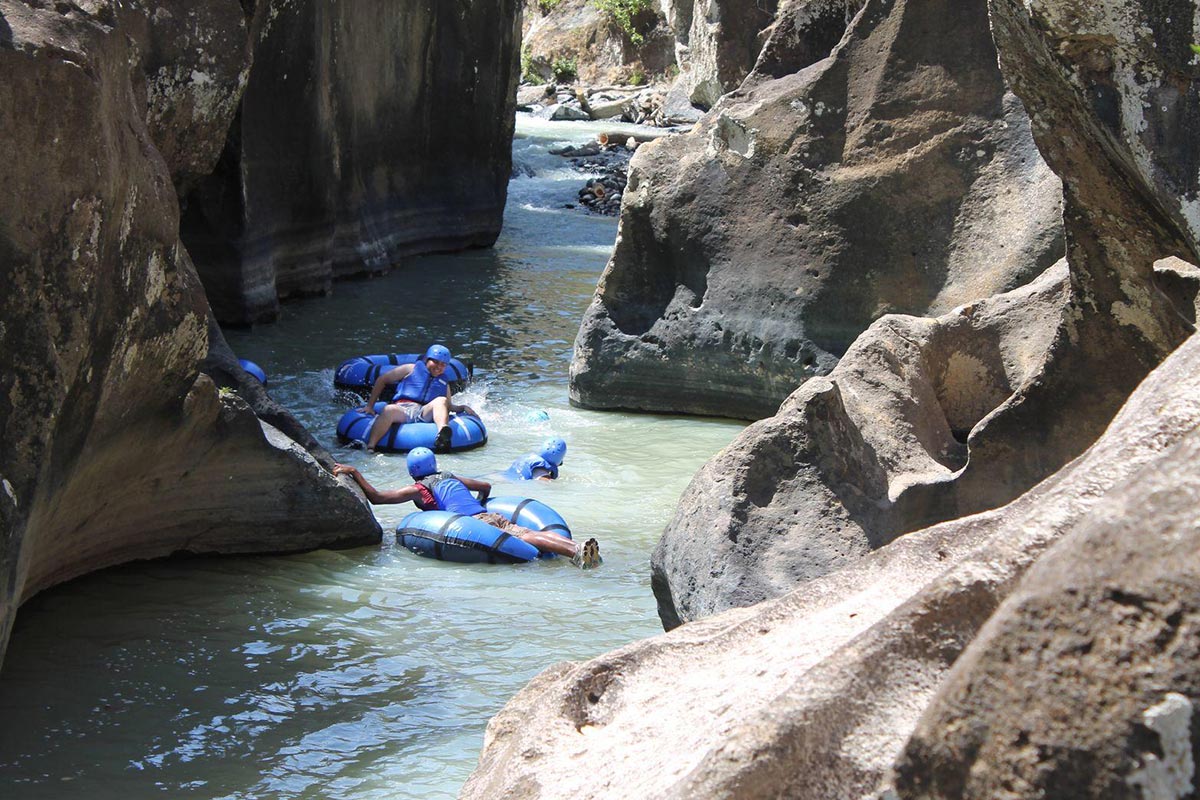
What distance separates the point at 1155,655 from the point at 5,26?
15.5ft

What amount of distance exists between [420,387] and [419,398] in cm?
13

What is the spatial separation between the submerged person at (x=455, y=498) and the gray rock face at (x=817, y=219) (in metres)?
2.11

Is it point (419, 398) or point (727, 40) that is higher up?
point (727, 40)

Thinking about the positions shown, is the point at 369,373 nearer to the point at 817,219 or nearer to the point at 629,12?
the point at 817,219

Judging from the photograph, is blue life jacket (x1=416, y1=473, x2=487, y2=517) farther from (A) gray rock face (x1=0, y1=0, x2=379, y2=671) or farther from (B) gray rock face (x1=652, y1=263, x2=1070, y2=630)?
(B) gray rock face (x1=652, y1=263, x2=1070, y2=630)

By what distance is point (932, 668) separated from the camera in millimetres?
1959

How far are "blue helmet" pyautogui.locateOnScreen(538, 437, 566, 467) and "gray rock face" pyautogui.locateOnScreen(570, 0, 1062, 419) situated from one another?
4.99ft

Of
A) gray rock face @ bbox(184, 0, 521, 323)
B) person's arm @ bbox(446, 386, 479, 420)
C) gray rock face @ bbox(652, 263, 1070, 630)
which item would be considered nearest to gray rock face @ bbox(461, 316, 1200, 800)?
gray rock face @ bbox(652, 263, 1070, 630)

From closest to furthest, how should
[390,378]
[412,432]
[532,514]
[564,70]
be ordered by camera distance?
[532,514]
[412,432]
[390,378]
[564,70]

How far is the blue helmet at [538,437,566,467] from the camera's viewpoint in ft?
31.5

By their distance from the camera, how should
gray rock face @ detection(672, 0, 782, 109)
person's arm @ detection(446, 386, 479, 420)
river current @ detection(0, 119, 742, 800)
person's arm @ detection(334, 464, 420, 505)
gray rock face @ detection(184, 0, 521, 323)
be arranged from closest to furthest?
river current @ detection(0, 119, 742, 800)
person's arm @ detection(334, 464, 420, 505)
person's arm @ detection(446, 386, 479, 420)
gray rock face @ detection(184, 0, 521, 323)
gray rock face @ detection(672, 0, 782, 109)

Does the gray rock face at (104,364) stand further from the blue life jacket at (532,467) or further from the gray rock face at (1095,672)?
the gray rock face at (1095,672)

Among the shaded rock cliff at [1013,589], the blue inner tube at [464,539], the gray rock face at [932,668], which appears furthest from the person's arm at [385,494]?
the gray rock face at [932,668]

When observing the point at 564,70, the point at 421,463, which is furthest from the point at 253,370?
the point at 564,70
